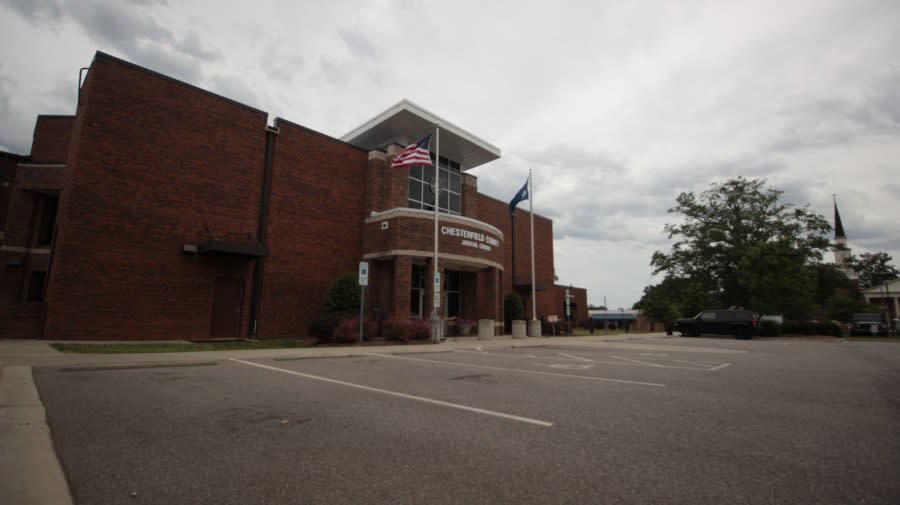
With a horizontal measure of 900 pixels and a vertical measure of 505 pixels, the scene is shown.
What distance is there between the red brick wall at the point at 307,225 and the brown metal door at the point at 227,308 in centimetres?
106

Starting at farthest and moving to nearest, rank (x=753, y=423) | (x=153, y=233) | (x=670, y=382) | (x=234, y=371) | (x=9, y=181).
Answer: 1. (x=9, y=181)
2. (x=153, y=233)
3. (x=234, y=371)
4. (x=670, y=382)
5. (x=753, y=423)

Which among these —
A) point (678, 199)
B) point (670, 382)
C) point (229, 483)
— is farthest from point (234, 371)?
point (678, 199)

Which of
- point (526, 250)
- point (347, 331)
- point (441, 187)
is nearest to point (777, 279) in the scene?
point (526, 250)

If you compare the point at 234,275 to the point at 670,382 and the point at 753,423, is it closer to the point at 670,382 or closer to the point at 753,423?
the point at 670,382

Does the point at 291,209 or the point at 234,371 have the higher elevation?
the point at 291,209

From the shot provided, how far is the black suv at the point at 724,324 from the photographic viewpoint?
2783 centimetres

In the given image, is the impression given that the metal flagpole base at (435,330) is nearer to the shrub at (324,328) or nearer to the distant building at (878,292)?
the shrub at (324,328)

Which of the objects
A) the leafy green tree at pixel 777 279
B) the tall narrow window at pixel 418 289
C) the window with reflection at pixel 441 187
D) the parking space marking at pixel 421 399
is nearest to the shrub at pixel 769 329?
the leafy green tree at pixel 777 279

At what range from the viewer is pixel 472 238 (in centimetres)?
2453

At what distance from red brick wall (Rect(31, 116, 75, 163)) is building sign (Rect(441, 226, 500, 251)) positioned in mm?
21563

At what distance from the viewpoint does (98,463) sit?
3.54 meters

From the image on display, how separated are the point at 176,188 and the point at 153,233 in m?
2.12

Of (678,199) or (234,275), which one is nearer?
(234,275)

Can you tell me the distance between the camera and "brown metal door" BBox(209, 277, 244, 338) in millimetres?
19391
